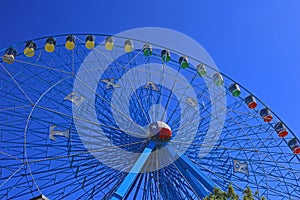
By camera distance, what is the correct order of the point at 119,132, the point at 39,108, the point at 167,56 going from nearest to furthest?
the point at 39,108
the point at 119,132
the point at 167,56

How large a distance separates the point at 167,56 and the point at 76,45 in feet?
13.9

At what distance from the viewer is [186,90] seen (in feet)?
67.9

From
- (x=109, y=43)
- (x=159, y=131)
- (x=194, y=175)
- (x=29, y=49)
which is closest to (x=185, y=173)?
(x=194, y=175)

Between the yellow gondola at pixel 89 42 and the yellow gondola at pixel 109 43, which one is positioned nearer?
the yellow gondola at pixel 89 42

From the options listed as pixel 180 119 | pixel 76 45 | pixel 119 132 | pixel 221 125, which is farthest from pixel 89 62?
pixel 221 125

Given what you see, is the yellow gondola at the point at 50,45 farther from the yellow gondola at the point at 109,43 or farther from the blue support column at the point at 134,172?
the blue support column at the point at 134,172

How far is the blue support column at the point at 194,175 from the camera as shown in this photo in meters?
17.2

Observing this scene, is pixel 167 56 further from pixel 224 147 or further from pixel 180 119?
pixel 224 147

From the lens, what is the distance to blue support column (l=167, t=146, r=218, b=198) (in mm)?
17203

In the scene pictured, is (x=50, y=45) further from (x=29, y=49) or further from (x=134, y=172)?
(x=134, y=172)

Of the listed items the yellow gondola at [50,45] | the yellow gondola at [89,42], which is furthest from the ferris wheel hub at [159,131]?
the yellow gondola at [50,45]

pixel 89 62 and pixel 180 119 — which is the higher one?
pixel 89 62

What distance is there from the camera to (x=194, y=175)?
17.7 metres

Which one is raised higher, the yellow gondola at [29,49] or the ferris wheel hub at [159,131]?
the yellow gondola at [29,49]
